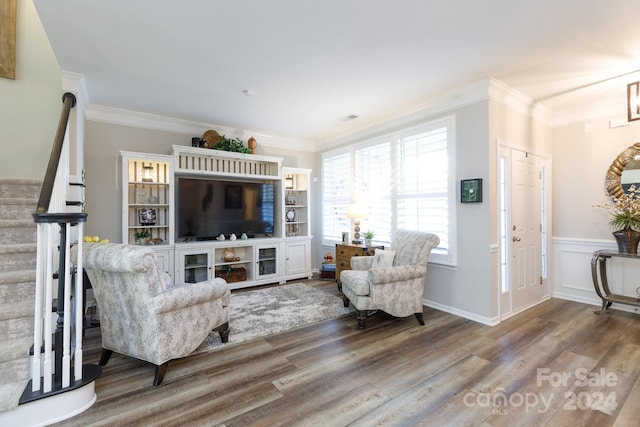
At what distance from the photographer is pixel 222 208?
4.88m

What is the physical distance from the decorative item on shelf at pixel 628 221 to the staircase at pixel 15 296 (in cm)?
575

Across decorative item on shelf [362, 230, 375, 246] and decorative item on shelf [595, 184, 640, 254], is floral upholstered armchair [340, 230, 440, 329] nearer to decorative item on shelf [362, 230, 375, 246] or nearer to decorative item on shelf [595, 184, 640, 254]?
decorative item on shelf [362, 230, 375, 246]

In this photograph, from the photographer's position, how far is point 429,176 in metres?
3.88

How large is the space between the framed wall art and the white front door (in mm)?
398

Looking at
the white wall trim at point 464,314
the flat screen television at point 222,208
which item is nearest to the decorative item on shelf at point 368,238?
the white wall trim at point 464,314

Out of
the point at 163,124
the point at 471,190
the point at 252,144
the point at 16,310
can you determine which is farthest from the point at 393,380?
the point at 163,124

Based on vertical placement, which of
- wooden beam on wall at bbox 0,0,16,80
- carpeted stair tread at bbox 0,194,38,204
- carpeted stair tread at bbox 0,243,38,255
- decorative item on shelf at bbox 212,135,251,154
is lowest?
carpeted stair tread at bbox 0,243,38,255

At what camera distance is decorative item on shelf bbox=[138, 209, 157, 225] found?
4293mm

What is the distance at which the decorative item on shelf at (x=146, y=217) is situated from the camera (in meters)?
4.29

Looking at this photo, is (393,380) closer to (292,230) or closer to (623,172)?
(292,230)

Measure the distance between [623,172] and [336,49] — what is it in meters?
3.98

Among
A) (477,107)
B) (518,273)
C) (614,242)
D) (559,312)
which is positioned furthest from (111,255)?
(614,242)

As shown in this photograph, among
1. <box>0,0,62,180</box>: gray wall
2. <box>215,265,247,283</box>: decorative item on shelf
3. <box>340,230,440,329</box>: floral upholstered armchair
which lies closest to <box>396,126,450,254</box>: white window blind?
<box>340,230,440,329</box>: floral upholstered armchair

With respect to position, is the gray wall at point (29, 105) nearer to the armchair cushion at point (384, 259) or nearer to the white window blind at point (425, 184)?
the armchair cushion at point (384, 259)
